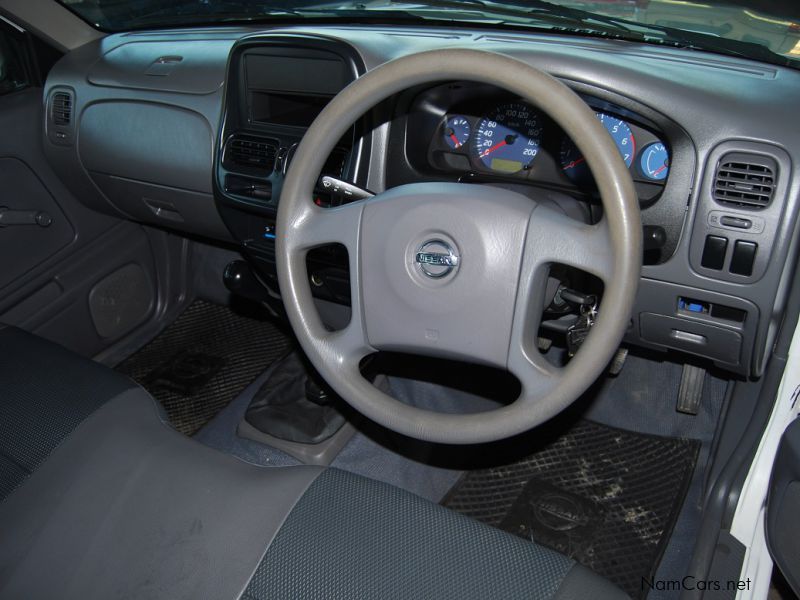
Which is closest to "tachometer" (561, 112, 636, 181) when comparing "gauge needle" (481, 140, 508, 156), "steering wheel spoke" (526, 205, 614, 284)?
"gauge needle" (481, 140, 508, 156)

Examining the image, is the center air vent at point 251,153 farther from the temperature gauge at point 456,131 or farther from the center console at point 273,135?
the temperature gauge at point 456,131

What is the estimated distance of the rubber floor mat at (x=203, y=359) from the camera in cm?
246

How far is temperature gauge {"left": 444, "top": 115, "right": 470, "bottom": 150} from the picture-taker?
167cm

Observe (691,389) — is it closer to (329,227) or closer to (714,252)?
(714,252)

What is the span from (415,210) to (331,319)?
1.01m

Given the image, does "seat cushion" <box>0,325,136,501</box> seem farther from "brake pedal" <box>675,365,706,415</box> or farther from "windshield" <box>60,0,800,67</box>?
"brake pedal" <box>675,365,706,415</box>

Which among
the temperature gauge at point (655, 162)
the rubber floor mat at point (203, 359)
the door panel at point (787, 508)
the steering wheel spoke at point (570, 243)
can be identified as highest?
the temperature gauge at point (655, 162)

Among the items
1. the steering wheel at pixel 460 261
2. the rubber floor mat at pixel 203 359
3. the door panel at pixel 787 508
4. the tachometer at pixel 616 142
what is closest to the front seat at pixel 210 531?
the steering wheel at pixel 460 261

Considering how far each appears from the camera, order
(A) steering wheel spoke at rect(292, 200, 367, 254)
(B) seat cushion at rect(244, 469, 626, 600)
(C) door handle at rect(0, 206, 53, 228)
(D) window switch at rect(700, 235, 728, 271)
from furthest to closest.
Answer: (C) door handle at rect(0, 206, 53, 228), (D) window switch at rect(700, 235, 728, 271), (A) steering wheel spoke at rect(292, 200, 367, 254), (B) seat cushion at rect(244, 469, 626, 600)

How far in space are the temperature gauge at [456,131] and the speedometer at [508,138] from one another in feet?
0.09

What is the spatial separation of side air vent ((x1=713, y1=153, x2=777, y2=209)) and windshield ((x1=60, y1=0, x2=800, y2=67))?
31cm

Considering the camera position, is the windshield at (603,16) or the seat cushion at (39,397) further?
the windshield at (603,16)

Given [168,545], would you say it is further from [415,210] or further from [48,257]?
[48,257]

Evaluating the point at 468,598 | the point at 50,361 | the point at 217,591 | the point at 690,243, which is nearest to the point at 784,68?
the point at 690,243
